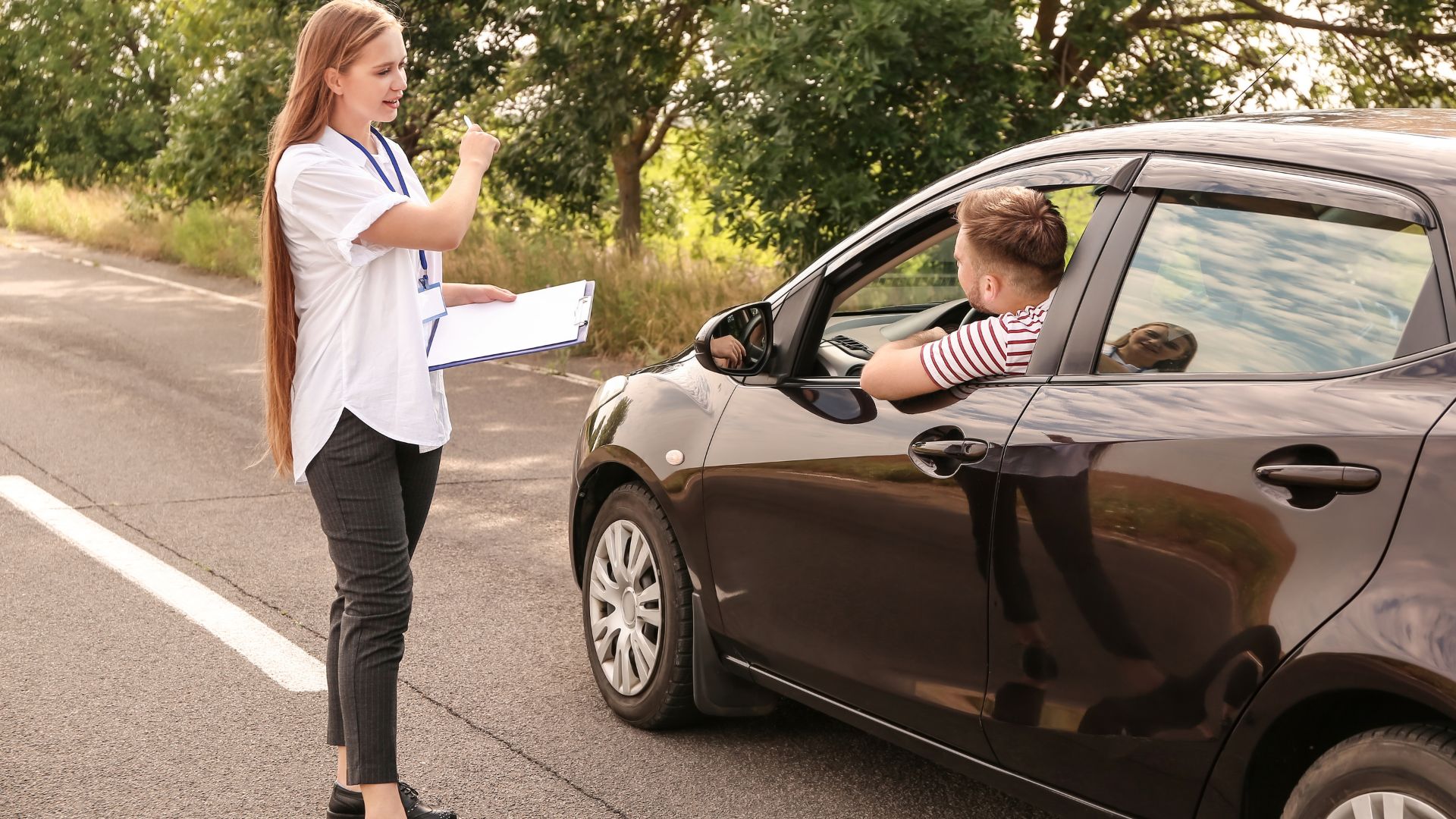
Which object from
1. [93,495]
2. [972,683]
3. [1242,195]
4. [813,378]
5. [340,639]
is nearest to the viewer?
[1242,195]

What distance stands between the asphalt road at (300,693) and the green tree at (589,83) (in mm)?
6888

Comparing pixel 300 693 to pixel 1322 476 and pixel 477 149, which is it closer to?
pixel 477 149

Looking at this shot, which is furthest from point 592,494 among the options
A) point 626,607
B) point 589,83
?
point 589,83

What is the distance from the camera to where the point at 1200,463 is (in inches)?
112

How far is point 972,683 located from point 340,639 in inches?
58.4

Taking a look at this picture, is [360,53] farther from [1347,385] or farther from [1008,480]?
[1347,385]

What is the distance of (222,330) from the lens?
14.2m

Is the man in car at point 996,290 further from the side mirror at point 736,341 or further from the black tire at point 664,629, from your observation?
the black tire at point 664,629

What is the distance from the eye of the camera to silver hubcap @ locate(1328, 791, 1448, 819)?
2.51 metres

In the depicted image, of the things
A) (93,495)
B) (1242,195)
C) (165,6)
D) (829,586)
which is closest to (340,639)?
(829,586)

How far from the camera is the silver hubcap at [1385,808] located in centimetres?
251

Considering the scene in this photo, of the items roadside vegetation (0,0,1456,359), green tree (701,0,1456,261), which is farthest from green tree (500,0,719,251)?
green tree (701,0,1456,261)

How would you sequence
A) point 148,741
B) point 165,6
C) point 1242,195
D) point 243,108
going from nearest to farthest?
point 1242,195 → point 148,741 → point 243,108 → point 165,6

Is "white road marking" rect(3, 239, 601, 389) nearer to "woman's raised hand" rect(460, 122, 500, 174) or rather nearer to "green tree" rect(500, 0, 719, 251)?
"green tree" rect(500, 0, 719, 251)
